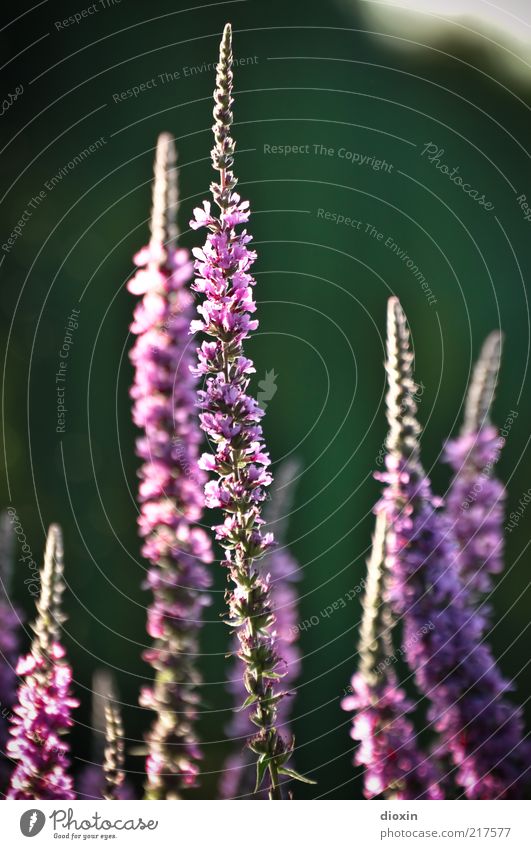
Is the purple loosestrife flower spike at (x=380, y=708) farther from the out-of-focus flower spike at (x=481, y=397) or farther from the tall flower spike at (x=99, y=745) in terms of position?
the tall flower spike at (x=99, y=745)

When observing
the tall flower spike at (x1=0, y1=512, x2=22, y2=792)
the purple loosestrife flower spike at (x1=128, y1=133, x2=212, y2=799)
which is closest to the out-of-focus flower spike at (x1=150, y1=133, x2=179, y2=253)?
the purple loosestrife flower spike at (x1=128, y1=133, x2=212, y2=799)

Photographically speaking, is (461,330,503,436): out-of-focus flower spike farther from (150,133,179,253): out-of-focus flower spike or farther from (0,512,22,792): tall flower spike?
(0,512,22,792): tall flower spike

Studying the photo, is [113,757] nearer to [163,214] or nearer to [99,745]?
[99,745]

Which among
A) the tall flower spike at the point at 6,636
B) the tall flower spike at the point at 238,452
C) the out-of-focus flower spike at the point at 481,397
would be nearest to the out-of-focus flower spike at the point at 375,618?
the tall flower spike at the point at 238,452

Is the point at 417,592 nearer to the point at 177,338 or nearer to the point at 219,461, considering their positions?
the point at 219,461
